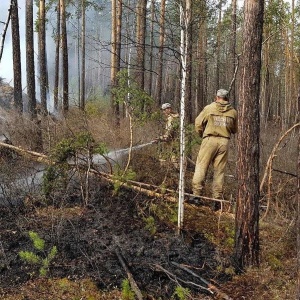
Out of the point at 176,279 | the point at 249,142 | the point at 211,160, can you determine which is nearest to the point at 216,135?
the point at 211,160

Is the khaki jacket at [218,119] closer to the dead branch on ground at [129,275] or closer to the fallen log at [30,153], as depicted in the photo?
the dead branch on ground at [129,275]

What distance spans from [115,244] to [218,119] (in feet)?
8.83

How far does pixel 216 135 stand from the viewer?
6504 millimetres

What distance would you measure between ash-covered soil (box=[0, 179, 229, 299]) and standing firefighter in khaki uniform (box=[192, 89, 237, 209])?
48 cm

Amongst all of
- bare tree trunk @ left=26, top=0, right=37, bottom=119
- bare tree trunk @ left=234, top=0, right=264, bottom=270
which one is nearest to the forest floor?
bare tree trunk @ left=234, top=0, right=264, bottom=270

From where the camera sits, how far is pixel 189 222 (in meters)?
5.79

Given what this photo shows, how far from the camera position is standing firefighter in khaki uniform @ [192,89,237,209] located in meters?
6.36

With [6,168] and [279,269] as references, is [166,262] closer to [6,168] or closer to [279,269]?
[279,269]

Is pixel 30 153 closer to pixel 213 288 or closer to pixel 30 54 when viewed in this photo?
pixel 213 288

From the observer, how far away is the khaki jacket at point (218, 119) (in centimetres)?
635

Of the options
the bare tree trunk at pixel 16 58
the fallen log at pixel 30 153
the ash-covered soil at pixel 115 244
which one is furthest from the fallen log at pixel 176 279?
the bare tree trunk at pixel 16 58

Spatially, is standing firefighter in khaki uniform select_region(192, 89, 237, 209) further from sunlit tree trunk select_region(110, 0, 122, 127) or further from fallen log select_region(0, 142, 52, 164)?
sunlit tree trunk select_region(110, 0, 122, 127)

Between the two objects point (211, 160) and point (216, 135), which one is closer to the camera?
point (216, 135)

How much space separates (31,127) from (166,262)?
6.82 meters
